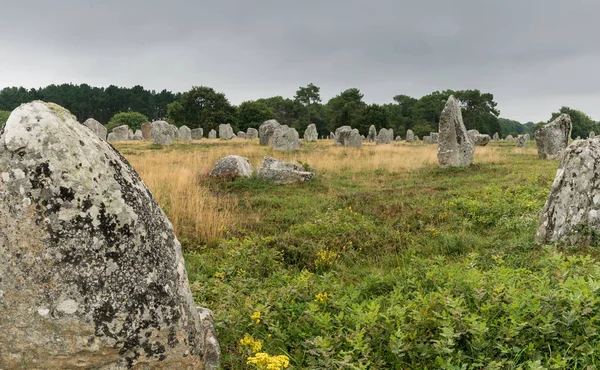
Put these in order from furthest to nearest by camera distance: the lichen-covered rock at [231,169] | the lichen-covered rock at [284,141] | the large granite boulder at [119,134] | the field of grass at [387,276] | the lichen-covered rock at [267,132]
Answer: the large granite boulder at [119,134], the lichen-covered rock at [267,132], the lichen-covered rock at [284,141], the lichen-covered rock at [231,169], the field of grass at [387,276]

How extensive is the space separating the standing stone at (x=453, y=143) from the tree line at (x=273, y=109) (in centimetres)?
4106

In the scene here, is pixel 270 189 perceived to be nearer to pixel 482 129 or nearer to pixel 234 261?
pixel 234 261

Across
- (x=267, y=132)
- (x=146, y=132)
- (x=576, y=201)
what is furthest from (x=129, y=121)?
(x=576, y=201)

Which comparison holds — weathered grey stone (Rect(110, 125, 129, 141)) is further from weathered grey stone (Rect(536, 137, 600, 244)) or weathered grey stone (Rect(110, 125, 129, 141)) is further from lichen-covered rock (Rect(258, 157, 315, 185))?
weathered grey stone (Rect(536, 137, 600, 244))

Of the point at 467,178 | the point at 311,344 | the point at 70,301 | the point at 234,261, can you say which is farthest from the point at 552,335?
the point at 467,178

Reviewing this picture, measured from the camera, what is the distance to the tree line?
208 ft

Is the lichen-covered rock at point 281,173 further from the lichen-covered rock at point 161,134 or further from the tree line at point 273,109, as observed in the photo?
the tree line at point 273,109

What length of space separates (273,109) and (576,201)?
77581 millimetres

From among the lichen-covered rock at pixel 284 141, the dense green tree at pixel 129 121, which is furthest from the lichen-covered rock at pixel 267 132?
the dense green tree at pixel 129 121

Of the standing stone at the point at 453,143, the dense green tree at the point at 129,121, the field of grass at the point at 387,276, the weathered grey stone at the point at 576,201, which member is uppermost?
the dense green tree at the point at 129,121

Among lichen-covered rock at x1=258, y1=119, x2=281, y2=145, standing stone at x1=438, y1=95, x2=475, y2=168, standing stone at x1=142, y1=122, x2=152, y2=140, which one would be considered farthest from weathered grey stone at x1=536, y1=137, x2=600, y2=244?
standing stone at x1=142, y1=122, x2=152, y2=140

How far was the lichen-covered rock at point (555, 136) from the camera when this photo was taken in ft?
65.9

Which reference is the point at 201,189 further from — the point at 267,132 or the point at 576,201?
the point at 267,132

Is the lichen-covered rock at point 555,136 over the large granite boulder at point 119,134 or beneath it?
beneath
